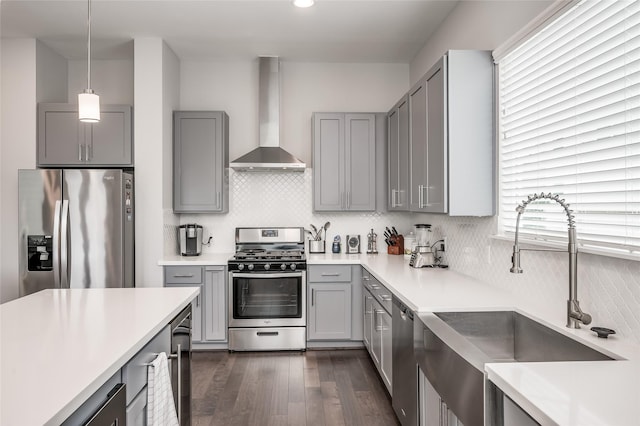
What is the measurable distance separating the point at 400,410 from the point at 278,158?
265 centimetres

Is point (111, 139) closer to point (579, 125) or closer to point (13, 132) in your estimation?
point (13, 132)

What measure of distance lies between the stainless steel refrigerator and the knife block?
264 cm

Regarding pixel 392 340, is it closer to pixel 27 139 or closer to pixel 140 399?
pixel 140 399

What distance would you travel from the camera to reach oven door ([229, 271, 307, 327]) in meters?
4.04

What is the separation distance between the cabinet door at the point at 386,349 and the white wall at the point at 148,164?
219cm

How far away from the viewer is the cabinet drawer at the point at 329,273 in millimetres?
4117

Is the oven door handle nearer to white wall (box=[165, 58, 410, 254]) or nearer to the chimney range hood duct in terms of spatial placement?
white wall (box=[165, 58, 410, 254])

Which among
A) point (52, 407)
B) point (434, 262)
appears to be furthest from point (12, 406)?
point (434, 262)

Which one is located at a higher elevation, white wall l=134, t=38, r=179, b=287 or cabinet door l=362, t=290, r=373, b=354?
white wall l=134, t=38, r=179, b=287

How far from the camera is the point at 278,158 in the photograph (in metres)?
4.32

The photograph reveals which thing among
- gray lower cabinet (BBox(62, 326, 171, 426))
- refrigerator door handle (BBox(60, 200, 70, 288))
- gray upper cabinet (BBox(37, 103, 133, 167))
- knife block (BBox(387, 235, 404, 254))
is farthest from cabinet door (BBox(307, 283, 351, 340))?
gray lower cabinet (BBox(62, 326, 171, 426))

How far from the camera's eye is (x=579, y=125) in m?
1.90

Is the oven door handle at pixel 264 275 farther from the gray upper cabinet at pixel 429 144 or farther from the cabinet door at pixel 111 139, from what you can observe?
the cabinet door at pixel 111 139

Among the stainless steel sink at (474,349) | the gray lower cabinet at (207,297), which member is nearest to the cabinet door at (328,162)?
the gray lower cabinet at (207,297)
